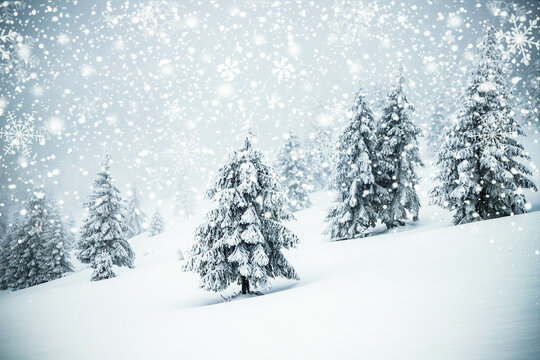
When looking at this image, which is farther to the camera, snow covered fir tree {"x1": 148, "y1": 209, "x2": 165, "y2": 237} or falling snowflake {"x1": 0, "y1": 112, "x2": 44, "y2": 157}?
snow covered fir tree {"x1": 148, "y1": 209, "x2": 165, "y2": 237}

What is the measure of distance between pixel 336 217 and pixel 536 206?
1354cm

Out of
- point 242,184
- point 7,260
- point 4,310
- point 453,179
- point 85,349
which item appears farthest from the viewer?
point 7,260

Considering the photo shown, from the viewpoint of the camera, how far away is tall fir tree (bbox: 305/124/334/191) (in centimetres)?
5088

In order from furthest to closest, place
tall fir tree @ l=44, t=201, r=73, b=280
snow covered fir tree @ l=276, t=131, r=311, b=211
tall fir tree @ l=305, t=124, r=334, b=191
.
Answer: tall fir tree @ l=305, t=124, r=334, b=191, snow covered fir tree @ l=276, t=131, r=311, b=211, tall fir tree @ l=44, t=201, r=73, b=280

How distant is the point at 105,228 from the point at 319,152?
37.5 m

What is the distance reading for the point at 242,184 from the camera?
11.7 metres

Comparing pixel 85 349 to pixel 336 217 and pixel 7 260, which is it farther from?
pixel 7 260

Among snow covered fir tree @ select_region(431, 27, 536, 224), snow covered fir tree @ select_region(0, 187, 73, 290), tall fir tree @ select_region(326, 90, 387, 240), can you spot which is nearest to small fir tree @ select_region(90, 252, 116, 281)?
snow covered fir tree @ select_region(0, 187, 73, 290)

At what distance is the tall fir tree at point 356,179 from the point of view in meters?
20.3

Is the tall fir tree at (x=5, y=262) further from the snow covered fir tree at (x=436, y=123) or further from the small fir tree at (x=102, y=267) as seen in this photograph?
the snow covered fir tree at (x=436, y=123)

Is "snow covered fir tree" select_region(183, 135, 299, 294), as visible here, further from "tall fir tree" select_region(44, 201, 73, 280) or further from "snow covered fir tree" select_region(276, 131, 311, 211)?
"tall fir tree" select_region(44, 201, 73, 280)

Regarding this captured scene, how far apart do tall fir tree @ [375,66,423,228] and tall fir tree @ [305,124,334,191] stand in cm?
2857

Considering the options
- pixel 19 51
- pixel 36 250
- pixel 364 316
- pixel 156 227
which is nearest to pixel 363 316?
pixel 364 316

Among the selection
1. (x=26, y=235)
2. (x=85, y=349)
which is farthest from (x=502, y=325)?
(x=26, y=235)
